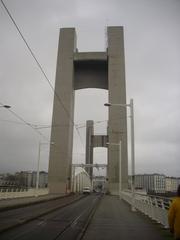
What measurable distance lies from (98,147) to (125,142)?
24.3 meters

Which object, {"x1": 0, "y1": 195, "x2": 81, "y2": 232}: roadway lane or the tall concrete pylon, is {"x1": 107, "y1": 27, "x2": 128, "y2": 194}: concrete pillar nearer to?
the tall concrete pylon

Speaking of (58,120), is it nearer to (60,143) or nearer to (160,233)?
(60,143)

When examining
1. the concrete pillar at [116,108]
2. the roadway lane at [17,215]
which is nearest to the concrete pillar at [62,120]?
the concrete pillar at [116,108]

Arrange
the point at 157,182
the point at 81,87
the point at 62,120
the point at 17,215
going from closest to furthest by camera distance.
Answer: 1. the point at 17,215
2. the point at 62,120
3. the point at 81,87
4. the point at 157,182

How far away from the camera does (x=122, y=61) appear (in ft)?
309

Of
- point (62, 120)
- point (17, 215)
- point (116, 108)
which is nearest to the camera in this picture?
point (17, 215)

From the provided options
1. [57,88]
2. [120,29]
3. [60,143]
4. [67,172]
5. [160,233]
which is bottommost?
[160,233]

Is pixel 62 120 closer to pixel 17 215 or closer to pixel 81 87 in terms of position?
pixel 81 87

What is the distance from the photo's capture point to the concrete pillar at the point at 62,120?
84.2 metres

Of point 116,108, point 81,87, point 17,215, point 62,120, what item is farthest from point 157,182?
point 17,215

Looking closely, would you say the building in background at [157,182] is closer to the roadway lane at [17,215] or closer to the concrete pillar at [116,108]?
the concrete pillar at [116,108]

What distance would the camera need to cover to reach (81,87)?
325ft

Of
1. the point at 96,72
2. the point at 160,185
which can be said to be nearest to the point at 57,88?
the point at 96,72

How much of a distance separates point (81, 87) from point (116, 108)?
1378 centimetres
